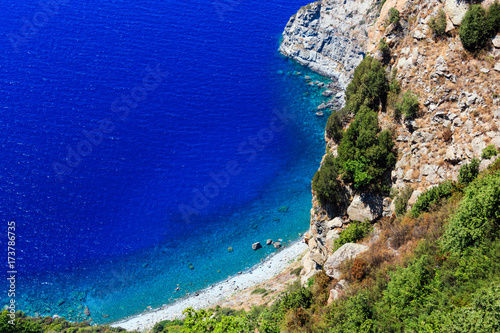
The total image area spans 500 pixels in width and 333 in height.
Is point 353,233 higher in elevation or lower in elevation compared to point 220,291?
lower

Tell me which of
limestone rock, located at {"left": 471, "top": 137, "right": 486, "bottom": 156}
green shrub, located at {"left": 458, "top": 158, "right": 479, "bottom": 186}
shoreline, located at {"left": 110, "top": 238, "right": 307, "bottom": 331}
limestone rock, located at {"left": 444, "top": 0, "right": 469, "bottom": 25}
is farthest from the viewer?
shoreline, located at {"left": 110, "top": 238, "right": 307, "bottom": 331}

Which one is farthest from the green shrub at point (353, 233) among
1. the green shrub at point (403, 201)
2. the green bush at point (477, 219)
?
the green bush at point (477, 219)

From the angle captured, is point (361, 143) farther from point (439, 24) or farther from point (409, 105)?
point (439, 24)

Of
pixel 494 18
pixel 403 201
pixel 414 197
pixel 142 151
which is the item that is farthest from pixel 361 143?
pixel 142 151

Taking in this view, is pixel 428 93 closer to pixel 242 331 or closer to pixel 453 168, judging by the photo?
A: pixel 453 168

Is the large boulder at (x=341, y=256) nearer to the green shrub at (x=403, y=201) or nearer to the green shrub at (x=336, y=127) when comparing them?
the green shrub at (x=403, y=201)

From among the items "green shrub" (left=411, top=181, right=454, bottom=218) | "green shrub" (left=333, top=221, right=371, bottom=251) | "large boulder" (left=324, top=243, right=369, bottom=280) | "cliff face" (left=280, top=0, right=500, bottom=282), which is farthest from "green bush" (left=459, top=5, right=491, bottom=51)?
"large boulder" (left=324, top=243, right=369, bottom=280)

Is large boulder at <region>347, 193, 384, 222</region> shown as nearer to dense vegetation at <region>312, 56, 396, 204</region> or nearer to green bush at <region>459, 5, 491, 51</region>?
dense vegetation at <region>312, 56, 396, 204</region>

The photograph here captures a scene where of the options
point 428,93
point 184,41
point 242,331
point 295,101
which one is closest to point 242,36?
point 184,41
